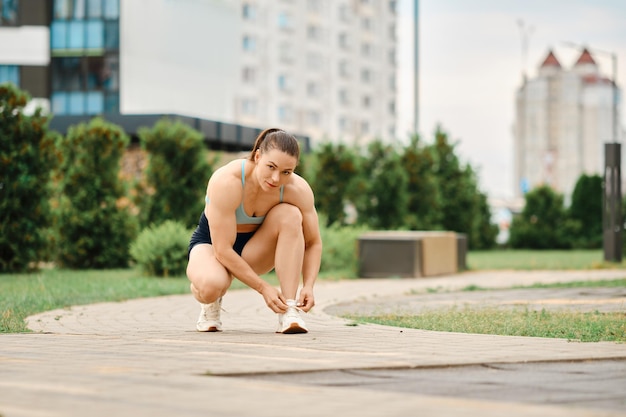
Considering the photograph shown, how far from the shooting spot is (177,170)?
2312 cm

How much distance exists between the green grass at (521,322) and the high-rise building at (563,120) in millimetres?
170727

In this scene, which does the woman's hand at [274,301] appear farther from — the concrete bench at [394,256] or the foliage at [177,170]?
the foliage at [177,170]

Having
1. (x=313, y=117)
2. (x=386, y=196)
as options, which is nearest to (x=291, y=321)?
(x=386, y=196)

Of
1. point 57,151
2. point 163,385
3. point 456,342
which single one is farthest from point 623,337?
point 57,151

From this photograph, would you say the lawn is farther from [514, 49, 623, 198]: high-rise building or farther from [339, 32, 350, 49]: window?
[514, 49, 623, 198]: high-rise building

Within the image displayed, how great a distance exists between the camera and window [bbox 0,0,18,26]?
5488 centimetres

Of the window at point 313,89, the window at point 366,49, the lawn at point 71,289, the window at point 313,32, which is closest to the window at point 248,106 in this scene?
the window at point 313,89

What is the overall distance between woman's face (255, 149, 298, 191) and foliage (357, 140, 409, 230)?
72.5 feet

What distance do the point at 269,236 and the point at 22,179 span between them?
491 inches

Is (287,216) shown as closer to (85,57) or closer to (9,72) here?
(9,72)

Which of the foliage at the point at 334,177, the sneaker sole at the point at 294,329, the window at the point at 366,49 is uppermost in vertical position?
the window at the point at 366,49

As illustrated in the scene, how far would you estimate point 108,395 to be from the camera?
4.81 m

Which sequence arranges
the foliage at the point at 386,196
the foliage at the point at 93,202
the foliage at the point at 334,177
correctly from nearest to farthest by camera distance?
the foliage at the point at 93,202 → the foliage at the point at 334,177 → the foliage at the point at 386,196

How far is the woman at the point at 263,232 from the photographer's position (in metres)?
7.78
